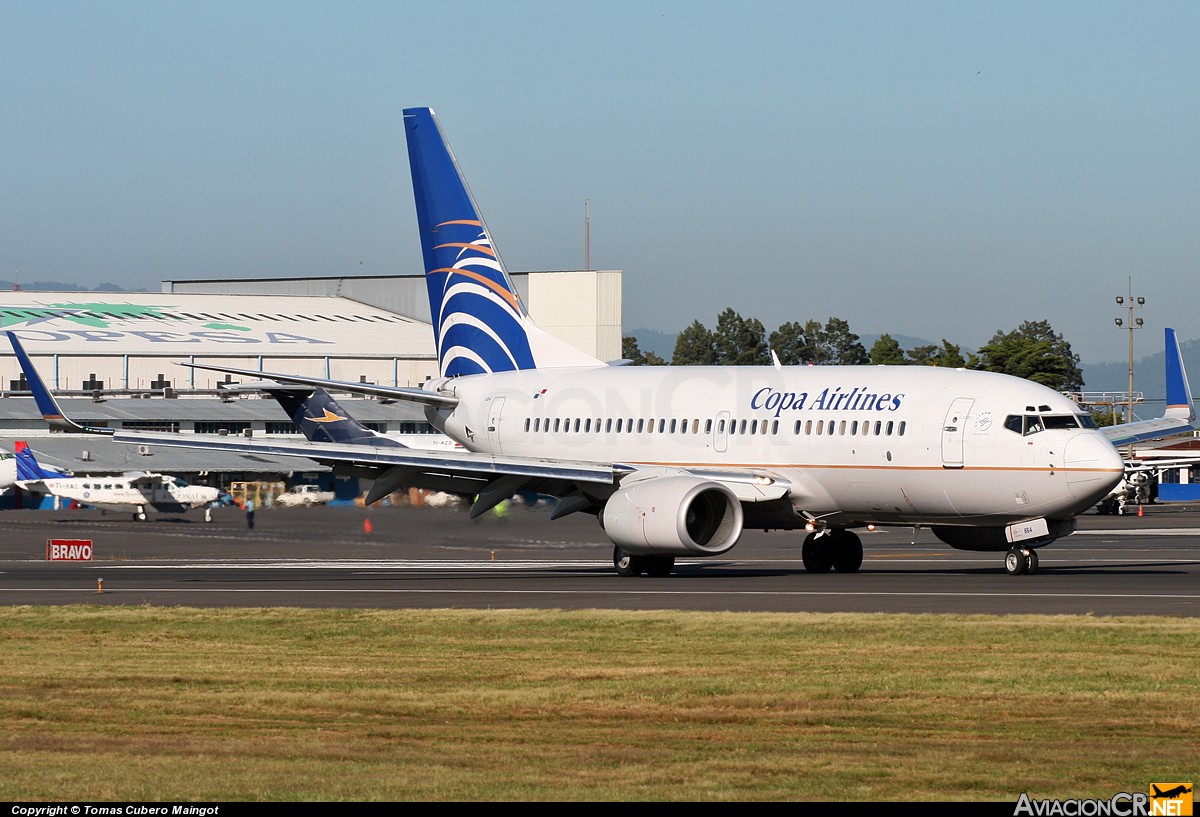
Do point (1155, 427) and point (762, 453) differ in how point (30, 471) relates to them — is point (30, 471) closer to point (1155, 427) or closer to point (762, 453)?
point (762, 453)

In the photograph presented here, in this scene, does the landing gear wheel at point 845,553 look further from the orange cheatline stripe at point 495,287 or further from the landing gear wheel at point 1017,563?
the orange cheatline stripe at point 495,287

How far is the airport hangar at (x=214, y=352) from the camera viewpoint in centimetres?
9375

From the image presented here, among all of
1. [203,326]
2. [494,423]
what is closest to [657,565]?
[494,423]

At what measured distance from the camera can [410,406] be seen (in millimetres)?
102875

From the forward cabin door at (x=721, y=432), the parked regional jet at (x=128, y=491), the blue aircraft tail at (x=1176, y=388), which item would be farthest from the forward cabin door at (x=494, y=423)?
the parked regional jet at (x=128, y=491)

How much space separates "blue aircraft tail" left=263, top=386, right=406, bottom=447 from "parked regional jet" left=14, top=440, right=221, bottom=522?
3104cm

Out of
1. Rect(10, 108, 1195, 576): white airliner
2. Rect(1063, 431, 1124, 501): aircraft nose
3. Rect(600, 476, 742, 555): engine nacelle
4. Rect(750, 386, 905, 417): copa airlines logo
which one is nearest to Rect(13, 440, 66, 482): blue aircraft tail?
Rect(10, 108, 1195, 576): white airliner

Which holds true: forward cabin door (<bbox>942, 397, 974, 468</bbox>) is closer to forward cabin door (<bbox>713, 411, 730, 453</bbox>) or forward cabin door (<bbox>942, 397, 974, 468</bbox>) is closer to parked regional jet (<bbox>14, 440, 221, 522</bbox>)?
forward cabin door (<bbox>713, 411, 730, 453</bbox>)

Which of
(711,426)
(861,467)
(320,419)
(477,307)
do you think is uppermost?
(477,307)

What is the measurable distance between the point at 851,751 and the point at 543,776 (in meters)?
2.41

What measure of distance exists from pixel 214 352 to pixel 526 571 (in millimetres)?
77620

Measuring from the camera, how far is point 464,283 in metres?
40.6

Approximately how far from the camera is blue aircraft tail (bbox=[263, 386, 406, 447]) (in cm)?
4231

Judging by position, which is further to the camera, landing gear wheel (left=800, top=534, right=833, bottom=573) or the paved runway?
landing gear wheel (left=800, top=534, right=833, bottom=573)
